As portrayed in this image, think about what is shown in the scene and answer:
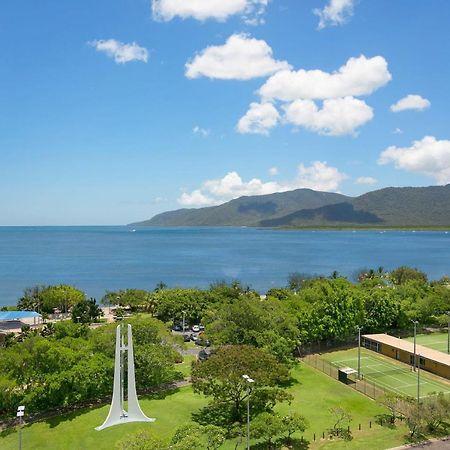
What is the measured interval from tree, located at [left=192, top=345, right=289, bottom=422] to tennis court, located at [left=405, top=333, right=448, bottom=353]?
29.5 m

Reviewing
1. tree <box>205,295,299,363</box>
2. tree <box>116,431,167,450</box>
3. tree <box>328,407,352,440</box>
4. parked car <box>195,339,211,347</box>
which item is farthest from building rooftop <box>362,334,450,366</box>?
tree <box>116,431,167,450</box>

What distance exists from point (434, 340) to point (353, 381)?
21.5 m

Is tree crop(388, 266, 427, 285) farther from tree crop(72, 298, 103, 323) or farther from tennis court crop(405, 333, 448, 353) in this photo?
tree crop(72, 298, 103, 323)

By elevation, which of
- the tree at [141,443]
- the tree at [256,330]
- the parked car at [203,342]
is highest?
the tree at [256,330]

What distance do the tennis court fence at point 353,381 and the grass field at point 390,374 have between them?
0.95 metres

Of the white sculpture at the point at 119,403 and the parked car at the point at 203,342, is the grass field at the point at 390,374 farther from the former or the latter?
the white sculpture at the point at 119,403

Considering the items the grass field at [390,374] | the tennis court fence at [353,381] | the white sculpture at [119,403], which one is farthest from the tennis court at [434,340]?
the white sculpture at [119,403]

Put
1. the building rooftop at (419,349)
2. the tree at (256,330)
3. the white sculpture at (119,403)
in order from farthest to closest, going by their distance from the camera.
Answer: the building rooftop at (419,349), the tree at (256,330), the white sculpture at (119,403)

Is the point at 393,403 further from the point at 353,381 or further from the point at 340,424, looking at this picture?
the point at 353,381

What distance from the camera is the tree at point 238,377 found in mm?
31938

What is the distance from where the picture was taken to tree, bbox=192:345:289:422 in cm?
3194

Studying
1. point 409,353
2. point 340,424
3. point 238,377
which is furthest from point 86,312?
point 340,424

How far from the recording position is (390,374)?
44.4m

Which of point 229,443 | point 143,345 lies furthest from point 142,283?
point 229,443
